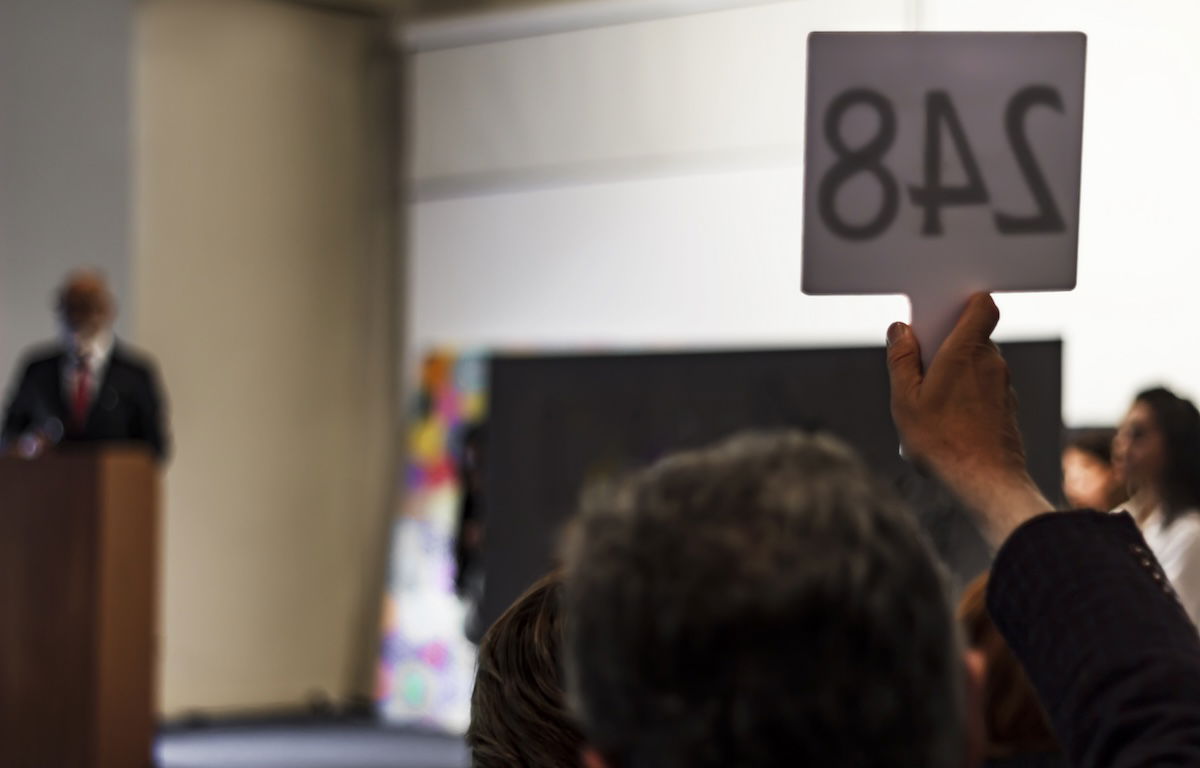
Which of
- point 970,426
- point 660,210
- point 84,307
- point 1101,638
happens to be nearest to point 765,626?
point 1101,638

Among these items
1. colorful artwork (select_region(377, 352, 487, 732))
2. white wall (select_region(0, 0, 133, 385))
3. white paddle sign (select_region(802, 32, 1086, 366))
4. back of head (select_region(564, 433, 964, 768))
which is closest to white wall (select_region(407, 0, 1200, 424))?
colorful artwork (select_region(377, 352, 487, 732))

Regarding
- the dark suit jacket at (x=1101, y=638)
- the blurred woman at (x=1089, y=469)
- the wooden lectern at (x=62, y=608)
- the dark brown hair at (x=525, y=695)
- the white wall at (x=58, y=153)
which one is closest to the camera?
the dark suit jacket at (x=1101, y=638)

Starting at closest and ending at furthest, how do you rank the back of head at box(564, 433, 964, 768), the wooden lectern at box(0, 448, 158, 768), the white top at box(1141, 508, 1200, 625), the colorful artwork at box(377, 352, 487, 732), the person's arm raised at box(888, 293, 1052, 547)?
the back of head at box(564, 433, 964, 768), the person's arm raised at box(888, 293, 1052, 547), the white top at box(1141, 508, 1200, 625), the wooden lectern at box(0, 448, 158, 768), the colorful artwork at box(377, 352, 487, 732)

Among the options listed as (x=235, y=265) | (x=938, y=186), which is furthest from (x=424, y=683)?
(x=938, y=186)

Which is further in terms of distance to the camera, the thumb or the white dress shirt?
the white dress shirt

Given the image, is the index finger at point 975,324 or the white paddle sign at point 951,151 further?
the white paddle sign at point 951,151

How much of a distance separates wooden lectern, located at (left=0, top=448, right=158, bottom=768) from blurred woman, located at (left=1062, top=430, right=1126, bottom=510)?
3673 millimetres

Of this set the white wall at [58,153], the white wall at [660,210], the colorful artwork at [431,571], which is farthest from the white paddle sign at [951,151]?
the colorful artwork at [431,571]

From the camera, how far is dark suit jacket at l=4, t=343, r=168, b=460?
19.6 ft

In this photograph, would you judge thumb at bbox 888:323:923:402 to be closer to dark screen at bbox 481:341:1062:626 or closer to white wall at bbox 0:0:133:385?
dark screen at bbox 481:341:1062:626

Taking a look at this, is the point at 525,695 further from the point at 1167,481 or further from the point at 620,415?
the point at 620,415

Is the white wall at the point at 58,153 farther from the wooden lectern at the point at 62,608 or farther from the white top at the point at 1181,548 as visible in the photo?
the white top at the point at 1181,548

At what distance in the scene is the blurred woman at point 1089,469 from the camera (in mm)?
1896

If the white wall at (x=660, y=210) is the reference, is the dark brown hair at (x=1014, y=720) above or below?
below
